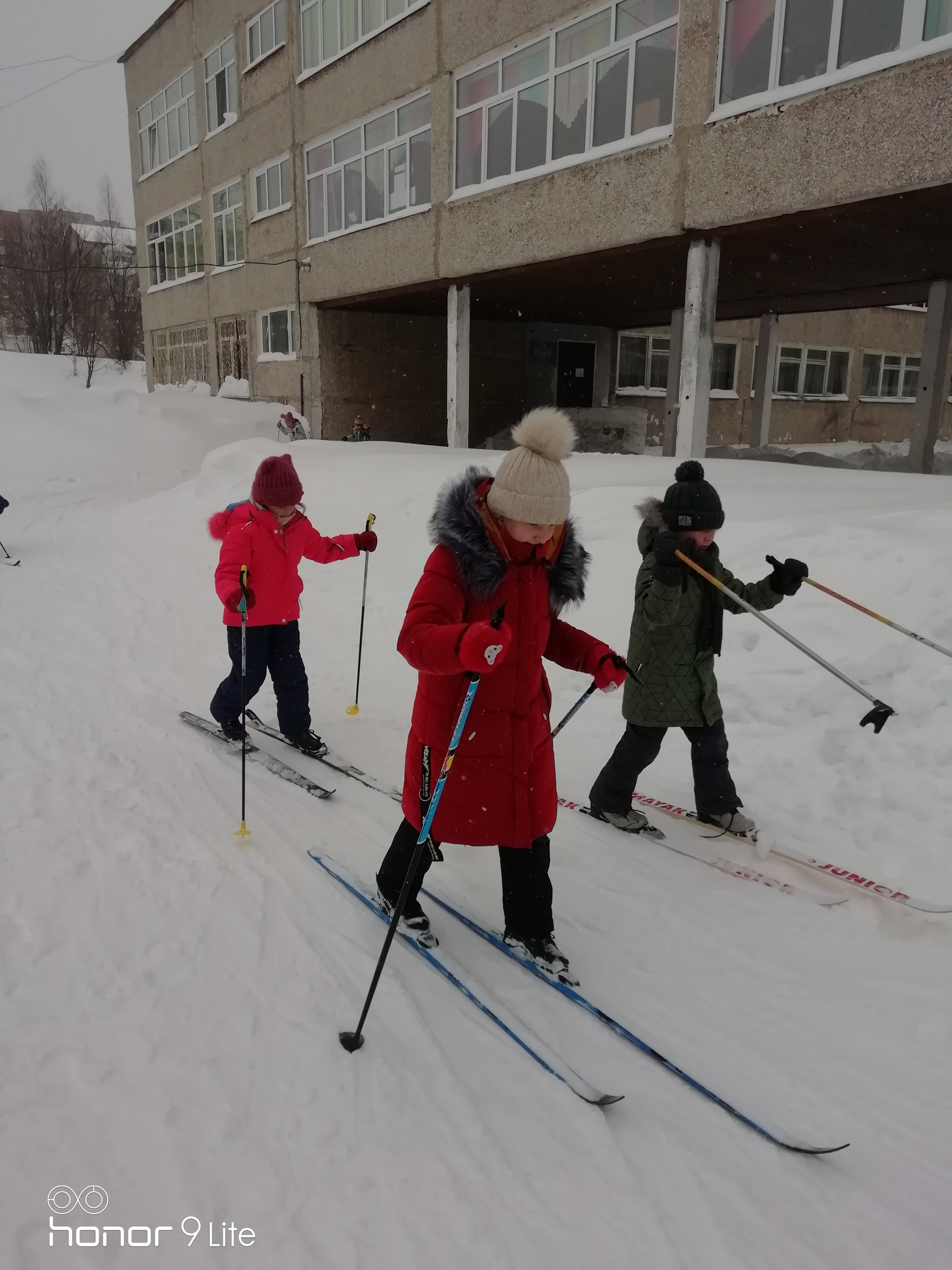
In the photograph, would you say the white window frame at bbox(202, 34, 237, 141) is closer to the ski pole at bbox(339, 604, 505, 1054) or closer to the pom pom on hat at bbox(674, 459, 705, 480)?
the pom pom on hat at bbox(674, 459, 705, 480)

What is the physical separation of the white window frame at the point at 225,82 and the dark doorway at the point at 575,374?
32.8ft

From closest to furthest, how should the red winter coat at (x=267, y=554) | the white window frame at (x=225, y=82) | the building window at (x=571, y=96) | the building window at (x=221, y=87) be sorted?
the red winter coat at (x=267, y=554)
the building window at (x=571, y=96)
the white window frame at (x=225, y=82)
the building window at (x=221, y=87)

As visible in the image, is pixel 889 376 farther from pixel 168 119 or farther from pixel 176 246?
pixel 168 119

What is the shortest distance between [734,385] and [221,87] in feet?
52.5

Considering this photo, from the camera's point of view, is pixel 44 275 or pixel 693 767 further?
pixel 44 275

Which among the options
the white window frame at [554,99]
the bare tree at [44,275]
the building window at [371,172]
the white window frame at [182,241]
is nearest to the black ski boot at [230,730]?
the white window frame at [554,99]

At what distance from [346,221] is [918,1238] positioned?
17787 mm

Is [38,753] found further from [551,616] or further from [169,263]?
[169,263]

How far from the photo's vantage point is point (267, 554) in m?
4.45

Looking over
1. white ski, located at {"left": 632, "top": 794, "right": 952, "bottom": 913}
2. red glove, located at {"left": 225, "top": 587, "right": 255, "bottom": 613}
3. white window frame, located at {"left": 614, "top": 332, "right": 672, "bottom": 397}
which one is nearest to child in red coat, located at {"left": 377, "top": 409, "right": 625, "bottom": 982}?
→ white ski, located at {"left": 632, "top": 794, "right": 952, "bottom": 913}

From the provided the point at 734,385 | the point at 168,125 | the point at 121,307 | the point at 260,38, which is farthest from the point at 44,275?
the point at 734,385

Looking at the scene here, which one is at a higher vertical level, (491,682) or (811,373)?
(811,373)

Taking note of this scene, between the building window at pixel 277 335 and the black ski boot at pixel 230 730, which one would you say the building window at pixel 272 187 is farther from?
the black ski boot at pixel 230 730

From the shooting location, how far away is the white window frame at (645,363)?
71.4 ft
